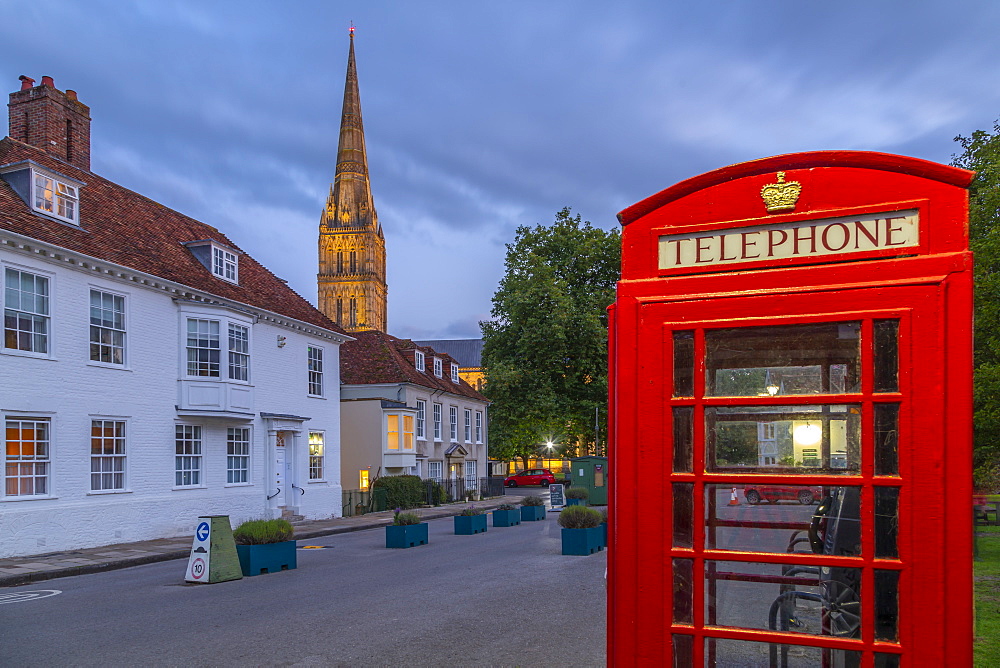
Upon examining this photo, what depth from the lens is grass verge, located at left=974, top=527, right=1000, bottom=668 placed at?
751cm

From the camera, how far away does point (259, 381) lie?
25875 millimetres

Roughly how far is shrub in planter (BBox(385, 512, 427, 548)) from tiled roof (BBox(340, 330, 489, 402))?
59.3ft

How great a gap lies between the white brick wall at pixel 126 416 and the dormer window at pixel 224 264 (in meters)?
1.96

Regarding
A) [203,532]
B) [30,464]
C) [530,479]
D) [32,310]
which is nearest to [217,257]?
[32,310]

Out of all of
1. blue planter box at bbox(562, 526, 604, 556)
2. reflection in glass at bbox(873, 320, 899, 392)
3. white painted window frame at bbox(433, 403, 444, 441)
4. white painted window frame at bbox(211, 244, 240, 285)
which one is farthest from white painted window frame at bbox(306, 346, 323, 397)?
reflection in glass at bbox(873, 320, 899, 392)

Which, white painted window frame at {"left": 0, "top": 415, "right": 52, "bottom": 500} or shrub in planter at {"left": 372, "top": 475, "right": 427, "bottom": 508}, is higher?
white painted window frame at {"left": 0, "top": 415, "right": 52, "bottom": 500}

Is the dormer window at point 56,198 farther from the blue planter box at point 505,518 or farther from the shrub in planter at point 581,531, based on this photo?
the blue planter box at point 505,518

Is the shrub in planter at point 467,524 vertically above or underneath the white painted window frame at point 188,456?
underneath

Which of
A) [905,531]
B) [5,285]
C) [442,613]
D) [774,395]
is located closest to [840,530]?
[905,531]

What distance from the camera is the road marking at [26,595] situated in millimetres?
12376

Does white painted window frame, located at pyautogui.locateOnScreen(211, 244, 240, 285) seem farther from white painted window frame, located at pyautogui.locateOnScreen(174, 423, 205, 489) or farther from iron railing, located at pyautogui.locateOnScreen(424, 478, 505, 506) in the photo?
iron railing, located at pyautogui.locateOnScreen(424, 478, 505, 506)

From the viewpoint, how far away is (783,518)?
3.84 m

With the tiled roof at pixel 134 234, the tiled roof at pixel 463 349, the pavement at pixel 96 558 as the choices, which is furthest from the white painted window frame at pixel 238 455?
the tiled roof at pixel 463 349

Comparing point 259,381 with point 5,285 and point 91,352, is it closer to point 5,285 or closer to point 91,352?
point 91,352
